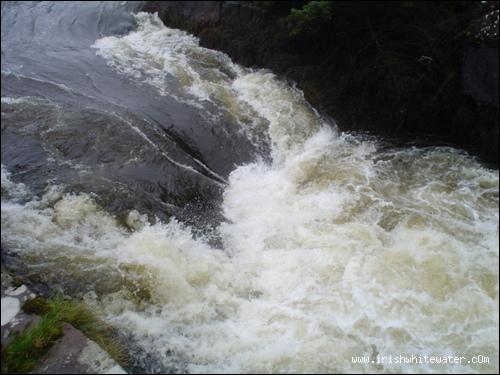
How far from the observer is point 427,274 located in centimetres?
497

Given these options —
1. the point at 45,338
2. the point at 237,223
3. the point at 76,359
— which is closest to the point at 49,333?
the point at 45,338

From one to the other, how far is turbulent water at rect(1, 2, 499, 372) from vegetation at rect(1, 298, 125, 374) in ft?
0.55

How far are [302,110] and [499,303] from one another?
16.3ft

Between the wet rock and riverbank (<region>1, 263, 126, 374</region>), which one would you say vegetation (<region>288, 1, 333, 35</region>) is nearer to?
riverbank (<region>1, 263, 126, 374</region>)

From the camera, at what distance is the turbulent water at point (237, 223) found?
174 inches

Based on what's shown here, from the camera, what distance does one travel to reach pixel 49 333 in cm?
382

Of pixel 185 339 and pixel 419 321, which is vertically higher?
pixel 419 321

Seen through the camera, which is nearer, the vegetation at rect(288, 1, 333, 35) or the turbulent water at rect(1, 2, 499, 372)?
the turbulent water at rect(1, 2, 499, 372)

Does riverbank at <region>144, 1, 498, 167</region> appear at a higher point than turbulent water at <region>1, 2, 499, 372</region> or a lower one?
higher

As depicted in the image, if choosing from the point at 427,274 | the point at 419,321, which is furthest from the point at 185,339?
the point at 427,274

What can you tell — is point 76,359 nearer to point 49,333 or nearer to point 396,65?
point 49,333

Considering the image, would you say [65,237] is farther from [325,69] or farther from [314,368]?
[325,69]

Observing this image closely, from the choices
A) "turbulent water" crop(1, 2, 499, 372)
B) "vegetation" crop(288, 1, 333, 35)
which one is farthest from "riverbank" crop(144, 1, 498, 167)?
"turbulent water" crop(1, 2, 499, 372)

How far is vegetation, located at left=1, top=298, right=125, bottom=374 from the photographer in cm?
362
